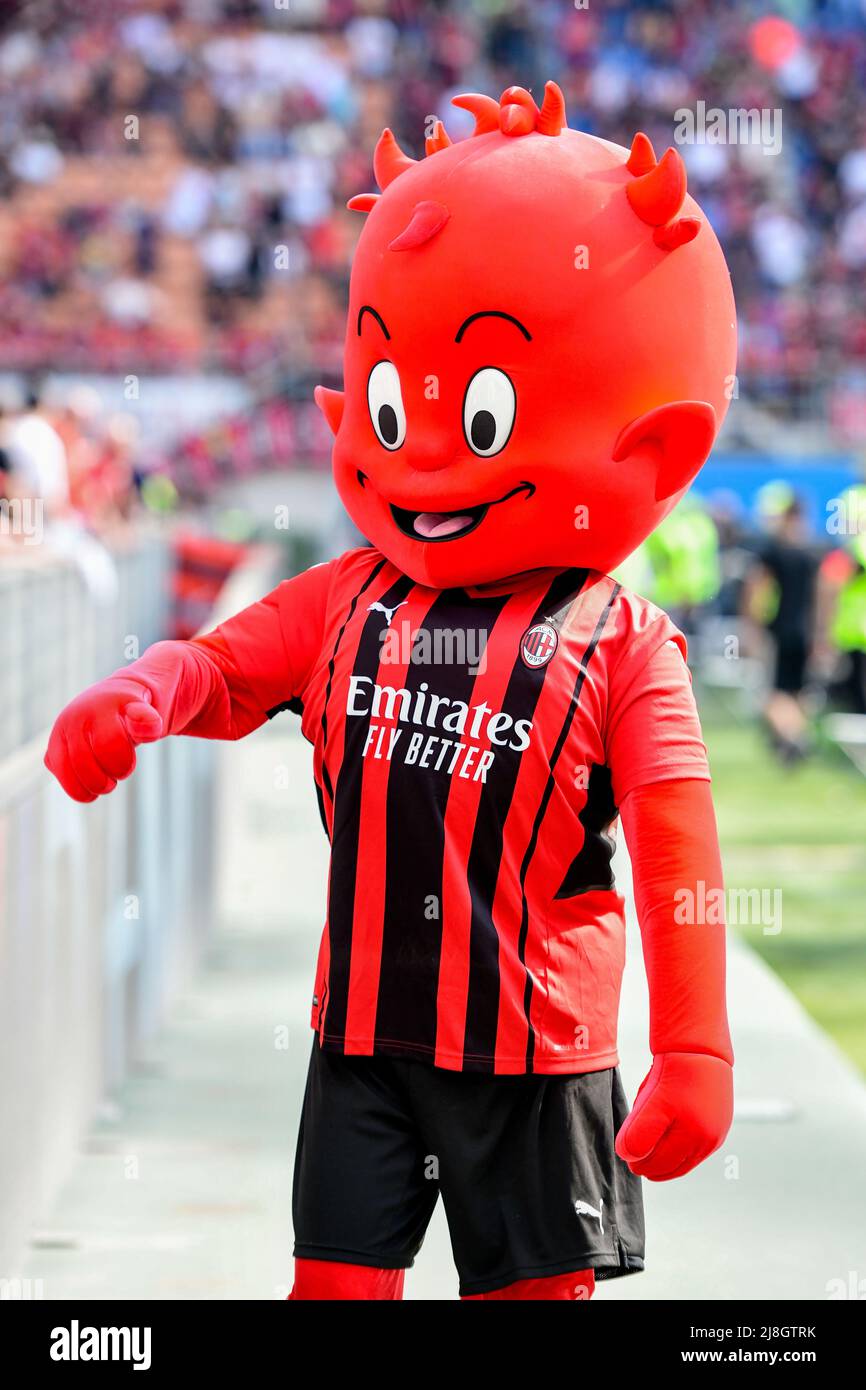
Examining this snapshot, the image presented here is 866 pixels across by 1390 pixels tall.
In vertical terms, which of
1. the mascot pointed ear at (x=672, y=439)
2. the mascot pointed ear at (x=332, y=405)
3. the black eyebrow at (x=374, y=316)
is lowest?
the mascot pointed ear at (x=672, y=439)

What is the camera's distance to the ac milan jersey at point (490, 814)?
2.91 meters

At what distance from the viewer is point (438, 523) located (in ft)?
9.95

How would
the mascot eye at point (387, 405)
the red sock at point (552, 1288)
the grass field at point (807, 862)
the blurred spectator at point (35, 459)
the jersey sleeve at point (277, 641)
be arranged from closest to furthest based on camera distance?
the red sock at point (552, 1288) → the mascot eye at point (387, 405) → the jersey sleeve at point (277, 641) → the grass field at point (807, 862) → the blurred spectator at point (35, 459)

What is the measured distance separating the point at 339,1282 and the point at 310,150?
25436 mm

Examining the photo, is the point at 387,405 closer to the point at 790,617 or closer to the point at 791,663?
the point at 791,663

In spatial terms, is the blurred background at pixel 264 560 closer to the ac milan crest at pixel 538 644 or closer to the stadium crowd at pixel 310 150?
the stadium crowd at pixel 310 150

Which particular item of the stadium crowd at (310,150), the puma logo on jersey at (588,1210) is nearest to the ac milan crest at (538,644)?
the puma logo on jersey at (588,1210)

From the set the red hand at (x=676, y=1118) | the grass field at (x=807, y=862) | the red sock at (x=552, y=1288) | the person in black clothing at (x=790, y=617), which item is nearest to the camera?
the red hand at (x=676, y=1118)

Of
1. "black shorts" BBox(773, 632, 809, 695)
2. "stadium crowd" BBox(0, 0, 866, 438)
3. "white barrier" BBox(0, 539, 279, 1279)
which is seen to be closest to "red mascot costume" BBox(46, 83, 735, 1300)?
"white barrier" BBox(0, 539, 279, 1279)

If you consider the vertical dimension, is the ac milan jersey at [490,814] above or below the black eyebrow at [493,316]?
below

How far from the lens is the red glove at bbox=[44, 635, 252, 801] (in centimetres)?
296

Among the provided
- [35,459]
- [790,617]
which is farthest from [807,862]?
[790,617]

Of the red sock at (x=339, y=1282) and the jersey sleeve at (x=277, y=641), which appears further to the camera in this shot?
the jersey sleeve at (x=277, y=641)
